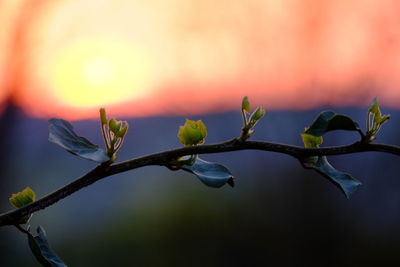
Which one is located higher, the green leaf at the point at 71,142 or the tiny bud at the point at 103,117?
the tiny bud at the point at 103,117

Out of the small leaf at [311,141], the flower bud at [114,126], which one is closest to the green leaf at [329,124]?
the small leaf at [311,141]

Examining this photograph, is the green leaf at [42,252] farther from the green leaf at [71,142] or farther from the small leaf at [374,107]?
the small leaf at [374,107]

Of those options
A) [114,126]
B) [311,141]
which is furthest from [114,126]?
[311,141]

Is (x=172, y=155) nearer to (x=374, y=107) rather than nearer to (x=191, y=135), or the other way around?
(x=191, y=135)

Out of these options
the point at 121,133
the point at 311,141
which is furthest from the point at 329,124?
the point at 121,133

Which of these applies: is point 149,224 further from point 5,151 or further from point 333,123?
point 333,123

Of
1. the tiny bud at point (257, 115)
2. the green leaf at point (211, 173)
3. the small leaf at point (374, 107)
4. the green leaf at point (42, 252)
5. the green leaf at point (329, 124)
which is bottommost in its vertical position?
the green leaf at point (42, 252)
